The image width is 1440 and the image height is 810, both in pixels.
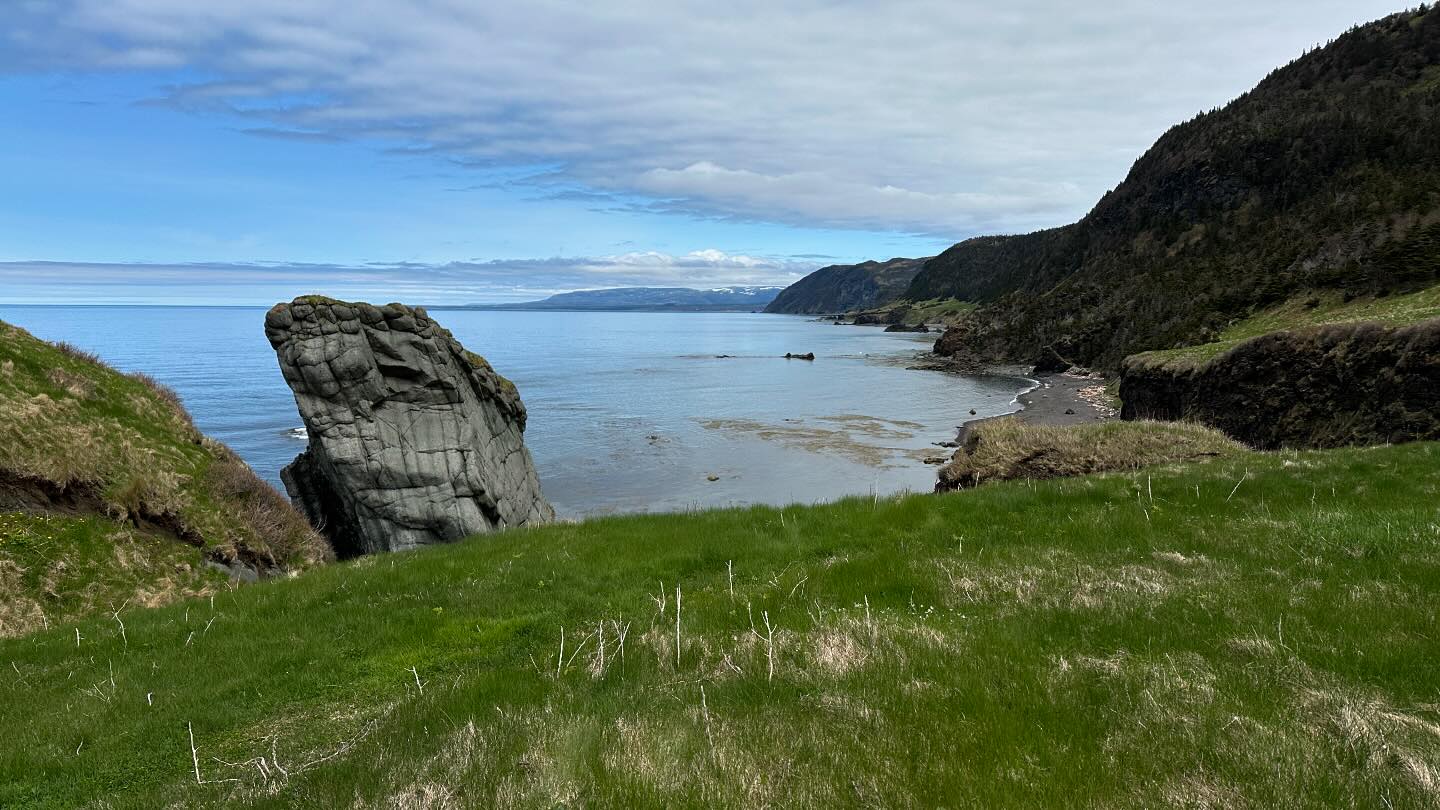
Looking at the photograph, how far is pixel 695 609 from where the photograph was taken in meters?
9.74

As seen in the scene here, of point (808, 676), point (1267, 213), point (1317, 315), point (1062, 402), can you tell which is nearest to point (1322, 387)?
point (1317, 315)

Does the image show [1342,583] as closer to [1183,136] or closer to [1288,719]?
[1288,719]

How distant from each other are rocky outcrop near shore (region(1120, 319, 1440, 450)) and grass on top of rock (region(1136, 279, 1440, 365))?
1266mm

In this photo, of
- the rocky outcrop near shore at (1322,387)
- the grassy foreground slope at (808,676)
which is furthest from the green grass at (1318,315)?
the grassy foreground slope at (808,676)

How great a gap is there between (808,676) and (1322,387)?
106 ft

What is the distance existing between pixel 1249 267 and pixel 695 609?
9014 centimetres

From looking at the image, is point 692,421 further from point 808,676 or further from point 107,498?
point 808,676

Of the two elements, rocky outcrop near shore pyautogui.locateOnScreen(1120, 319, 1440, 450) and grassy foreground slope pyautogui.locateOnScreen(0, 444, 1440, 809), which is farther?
rocky outcrop near shore pyautogui.locateOnScreen(1120, 319, 1440, 450)

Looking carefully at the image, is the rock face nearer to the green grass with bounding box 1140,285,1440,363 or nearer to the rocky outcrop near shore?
the rocky outcrop near shore

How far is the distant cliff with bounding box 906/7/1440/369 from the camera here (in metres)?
60.9

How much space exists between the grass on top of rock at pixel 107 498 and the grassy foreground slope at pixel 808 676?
4913 mm

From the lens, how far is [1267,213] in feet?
274

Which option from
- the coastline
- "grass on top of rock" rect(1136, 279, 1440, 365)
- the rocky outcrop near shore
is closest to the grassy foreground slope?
the rocky outcrop near shore

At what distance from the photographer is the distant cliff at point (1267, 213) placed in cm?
6094
